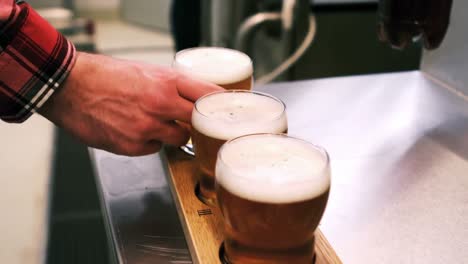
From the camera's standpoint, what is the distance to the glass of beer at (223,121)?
82 centimetres

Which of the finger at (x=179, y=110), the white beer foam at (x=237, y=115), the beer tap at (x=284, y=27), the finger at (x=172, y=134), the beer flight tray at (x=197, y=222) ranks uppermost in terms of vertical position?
the white beer foam at (x=237, y=115)

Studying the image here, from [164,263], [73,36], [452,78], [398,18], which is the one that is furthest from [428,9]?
[73,36]

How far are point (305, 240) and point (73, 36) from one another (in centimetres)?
292

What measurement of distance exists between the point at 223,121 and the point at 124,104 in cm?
19

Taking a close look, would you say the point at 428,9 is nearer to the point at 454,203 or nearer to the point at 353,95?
the point at 353,95

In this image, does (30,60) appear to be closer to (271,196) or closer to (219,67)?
(219,67)

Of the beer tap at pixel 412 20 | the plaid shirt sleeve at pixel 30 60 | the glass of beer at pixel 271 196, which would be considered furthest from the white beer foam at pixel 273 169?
the beer tap at pixel 412 20

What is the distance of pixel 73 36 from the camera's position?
337cm

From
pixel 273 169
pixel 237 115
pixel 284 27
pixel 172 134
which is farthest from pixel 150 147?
pixel 284 27

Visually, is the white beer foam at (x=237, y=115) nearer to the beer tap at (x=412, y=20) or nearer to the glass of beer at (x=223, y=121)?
the glass of beer at (x=223, y=121)

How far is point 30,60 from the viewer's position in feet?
3.04

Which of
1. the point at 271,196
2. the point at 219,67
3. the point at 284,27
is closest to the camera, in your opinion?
the point at 271,196

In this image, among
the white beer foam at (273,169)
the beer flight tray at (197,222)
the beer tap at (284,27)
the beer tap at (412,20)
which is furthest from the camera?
the beer tap at (284,27)

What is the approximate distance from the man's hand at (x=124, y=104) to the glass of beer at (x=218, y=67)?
6 cm
